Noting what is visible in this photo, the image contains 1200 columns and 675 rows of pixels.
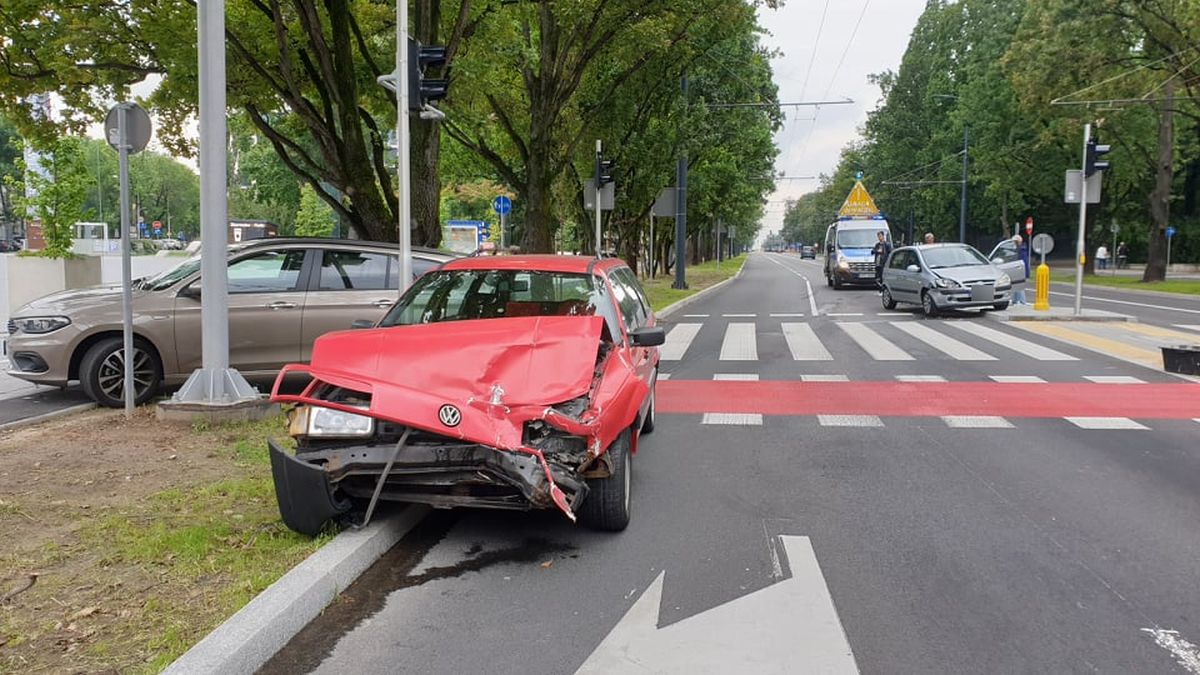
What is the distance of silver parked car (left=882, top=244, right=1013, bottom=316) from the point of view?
18.6 meters

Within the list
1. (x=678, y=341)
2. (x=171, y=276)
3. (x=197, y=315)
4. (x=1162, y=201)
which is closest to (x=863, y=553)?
(x=197, y=315)

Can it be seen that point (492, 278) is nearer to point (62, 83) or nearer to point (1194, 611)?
point (1194, 611)

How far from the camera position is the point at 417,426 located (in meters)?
4.29

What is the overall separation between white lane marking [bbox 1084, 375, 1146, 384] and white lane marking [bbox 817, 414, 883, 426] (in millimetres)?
3823

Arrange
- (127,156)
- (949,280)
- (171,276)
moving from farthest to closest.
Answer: (949,280)
(171,276)
(127,156)

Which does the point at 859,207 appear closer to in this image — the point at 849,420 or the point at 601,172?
the point at 601,172

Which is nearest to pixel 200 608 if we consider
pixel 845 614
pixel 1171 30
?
pixel 845 614

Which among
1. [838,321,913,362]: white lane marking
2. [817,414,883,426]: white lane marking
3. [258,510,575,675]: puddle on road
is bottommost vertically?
[258,510,575,675]: puddle on road

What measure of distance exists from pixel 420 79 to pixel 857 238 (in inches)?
1010

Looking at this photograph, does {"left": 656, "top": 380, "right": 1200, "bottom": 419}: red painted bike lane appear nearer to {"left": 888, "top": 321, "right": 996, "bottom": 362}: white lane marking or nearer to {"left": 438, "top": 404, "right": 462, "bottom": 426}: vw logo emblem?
{"left": 888, "top": 321, "right": 996, "bottom": 362}: white lane marking

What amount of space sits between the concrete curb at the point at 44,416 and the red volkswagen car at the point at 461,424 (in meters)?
4.04

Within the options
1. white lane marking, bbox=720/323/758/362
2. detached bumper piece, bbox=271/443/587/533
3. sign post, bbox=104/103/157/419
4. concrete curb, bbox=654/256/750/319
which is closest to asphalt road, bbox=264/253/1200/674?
detached bumper piece, bbox=271/443/587/533

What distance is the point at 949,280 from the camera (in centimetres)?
1864

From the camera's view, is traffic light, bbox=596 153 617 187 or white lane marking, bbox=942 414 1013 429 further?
traffic light, bbox=596 153 617 187
